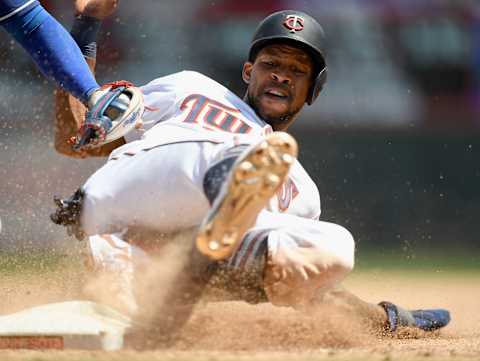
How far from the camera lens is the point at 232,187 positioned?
265cm

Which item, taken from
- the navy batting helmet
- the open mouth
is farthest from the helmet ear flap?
the open mouth

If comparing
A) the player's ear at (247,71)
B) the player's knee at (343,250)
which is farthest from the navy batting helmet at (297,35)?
the player's knee at (343,250)

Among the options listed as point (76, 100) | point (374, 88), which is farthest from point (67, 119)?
point (374, 88)

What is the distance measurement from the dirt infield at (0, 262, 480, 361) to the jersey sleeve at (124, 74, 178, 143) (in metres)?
0.66

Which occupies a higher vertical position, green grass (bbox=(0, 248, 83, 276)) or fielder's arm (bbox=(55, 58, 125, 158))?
fielder's arm (bbox=(55, 58, 125, 158))

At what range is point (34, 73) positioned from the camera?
8.00 m

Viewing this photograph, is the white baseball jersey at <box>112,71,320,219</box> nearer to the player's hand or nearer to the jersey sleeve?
the jersey sleeve

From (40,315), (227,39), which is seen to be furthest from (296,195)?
(227,39)

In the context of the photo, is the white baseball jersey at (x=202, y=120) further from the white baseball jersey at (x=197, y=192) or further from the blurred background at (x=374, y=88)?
the blurred background at (x=374, y=88)

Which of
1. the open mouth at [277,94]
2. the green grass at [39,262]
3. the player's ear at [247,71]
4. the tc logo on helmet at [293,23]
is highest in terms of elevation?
the tc logo on helmet at [293,23]

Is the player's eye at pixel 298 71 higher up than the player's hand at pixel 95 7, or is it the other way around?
the player's hand at pixel 95 7

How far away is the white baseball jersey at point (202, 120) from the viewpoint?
3.45 m

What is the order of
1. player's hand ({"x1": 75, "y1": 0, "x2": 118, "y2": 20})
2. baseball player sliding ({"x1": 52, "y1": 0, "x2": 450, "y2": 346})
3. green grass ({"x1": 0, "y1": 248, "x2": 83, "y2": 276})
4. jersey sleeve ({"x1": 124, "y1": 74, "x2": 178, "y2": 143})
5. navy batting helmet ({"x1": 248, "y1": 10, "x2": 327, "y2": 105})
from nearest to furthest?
baseball player sliding ({"x1": 52, "y1": 0, "x2": 450, "y2": 346}) → jersey sleeve ({"x1": 124, "y1": 74, "x2": 178, "y2": 143}) → navy batting helmet ({"x1": 248, "y1": 10, "x2": 327, "y2": 105}) → player's hand ({"x1": 75, "y1": 0, "x2": 118, "y2": 20}) → green grass ({"x1": 0, "y1": 248, "x2": 83, "y2": 276})

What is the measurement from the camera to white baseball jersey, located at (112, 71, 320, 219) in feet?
11.3
